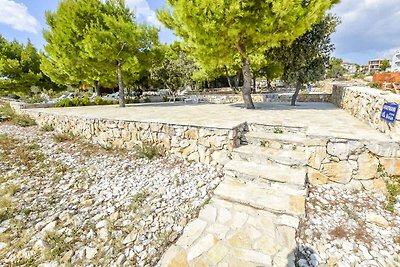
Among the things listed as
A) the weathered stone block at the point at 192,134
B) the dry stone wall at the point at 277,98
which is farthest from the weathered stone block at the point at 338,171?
the dry stone wall at the point at 277,98

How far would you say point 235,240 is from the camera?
2.61m

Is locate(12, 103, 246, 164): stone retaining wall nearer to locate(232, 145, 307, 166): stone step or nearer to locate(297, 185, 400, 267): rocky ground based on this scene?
locate(232, 145, 307, 166): stone step

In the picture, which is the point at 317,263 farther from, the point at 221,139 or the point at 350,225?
the point at 221,139

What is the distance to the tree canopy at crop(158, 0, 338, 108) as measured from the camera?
6375 mm

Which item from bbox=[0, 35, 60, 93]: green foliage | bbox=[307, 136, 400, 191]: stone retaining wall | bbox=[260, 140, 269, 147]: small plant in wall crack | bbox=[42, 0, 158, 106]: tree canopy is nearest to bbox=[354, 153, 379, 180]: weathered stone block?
bbox=[307, 136, 400, 191]: stone retaining wall

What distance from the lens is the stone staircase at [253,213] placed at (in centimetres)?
241

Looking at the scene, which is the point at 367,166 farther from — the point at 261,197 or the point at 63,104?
the point at 63,104

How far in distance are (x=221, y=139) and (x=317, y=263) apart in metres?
2.86

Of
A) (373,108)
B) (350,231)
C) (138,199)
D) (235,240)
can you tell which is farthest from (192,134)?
(373,108)

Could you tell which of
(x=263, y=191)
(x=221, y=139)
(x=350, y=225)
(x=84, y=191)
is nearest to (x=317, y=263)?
(x=350, y=225)

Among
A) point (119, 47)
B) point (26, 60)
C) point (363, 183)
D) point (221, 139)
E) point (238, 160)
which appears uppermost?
point (26, 60)

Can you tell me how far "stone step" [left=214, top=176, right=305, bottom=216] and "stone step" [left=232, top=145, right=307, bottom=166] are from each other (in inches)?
26.5

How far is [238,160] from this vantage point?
4.39 metres

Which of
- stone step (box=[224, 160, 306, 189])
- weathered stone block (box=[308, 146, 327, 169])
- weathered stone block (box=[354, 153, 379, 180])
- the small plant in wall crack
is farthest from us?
the small plant in wall crack
